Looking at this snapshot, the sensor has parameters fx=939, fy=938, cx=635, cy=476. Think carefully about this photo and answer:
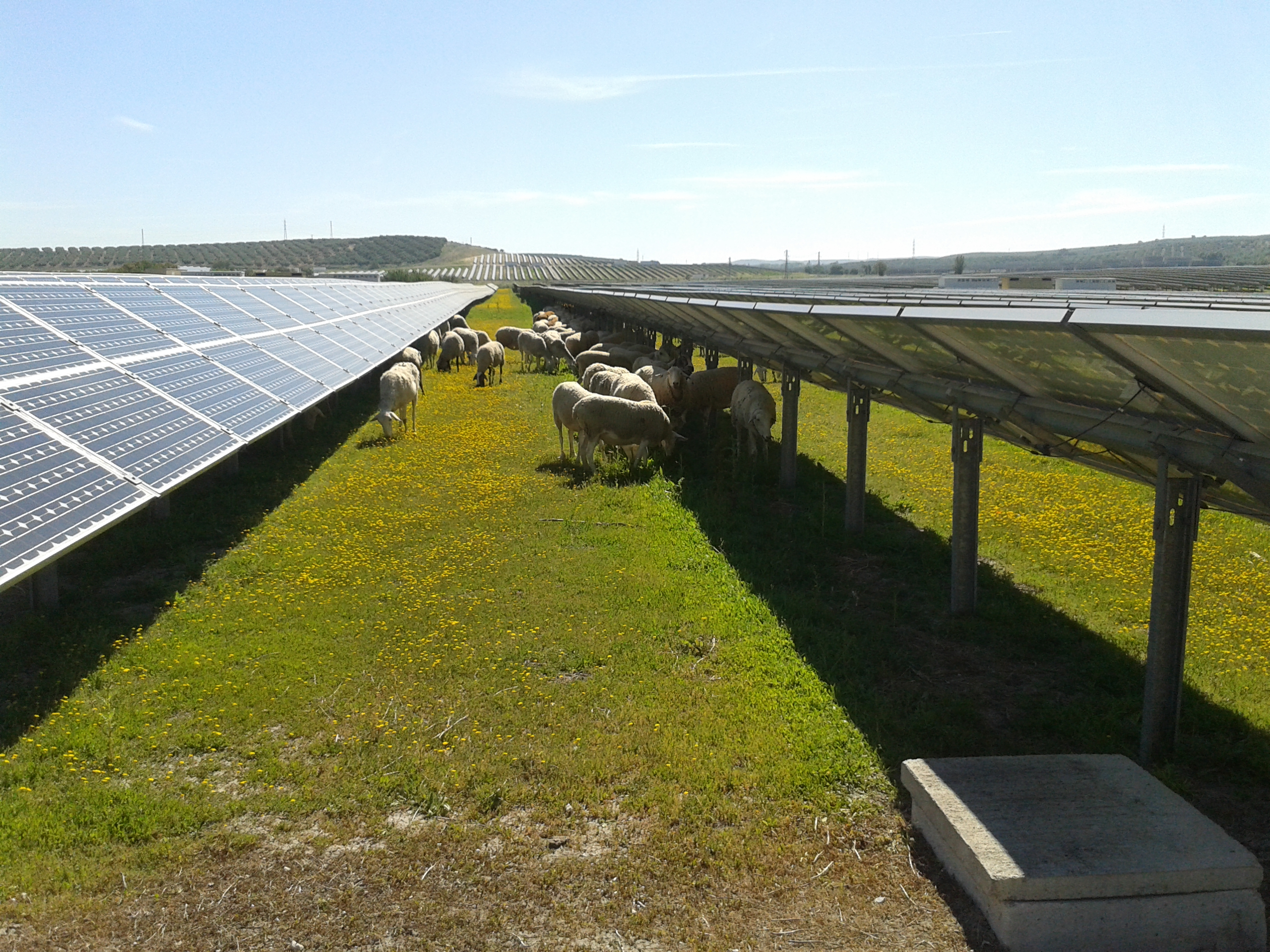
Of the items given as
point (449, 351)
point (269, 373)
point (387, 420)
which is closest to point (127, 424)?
point (269, 373)

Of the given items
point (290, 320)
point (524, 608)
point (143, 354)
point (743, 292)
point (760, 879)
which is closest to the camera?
point (760, 879)

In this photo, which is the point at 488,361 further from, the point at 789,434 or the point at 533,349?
the point at 789,434

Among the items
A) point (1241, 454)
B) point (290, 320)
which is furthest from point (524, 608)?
point (290, 320)

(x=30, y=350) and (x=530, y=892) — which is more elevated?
(x=30, y=350)

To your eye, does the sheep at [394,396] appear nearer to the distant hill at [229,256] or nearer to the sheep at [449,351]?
the sheep at [449,351]

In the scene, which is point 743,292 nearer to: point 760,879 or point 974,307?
point 974,307

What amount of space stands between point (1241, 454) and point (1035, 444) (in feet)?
12.0

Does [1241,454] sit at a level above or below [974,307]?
below

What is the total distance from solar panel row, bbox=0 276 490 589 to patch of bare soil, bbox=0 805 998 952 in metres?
2.39

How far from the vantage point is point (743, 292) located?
22297mm

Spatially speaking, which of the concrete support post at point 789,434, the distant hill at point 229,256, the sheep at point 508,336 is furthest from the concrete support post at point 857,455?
the distant hill at point 229,256

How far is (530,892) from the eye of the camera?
5.49 metres

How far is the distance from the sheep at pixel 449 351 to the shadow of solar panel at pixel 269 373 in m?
17.2

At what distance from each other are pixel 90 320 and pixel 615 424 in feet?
27.4
